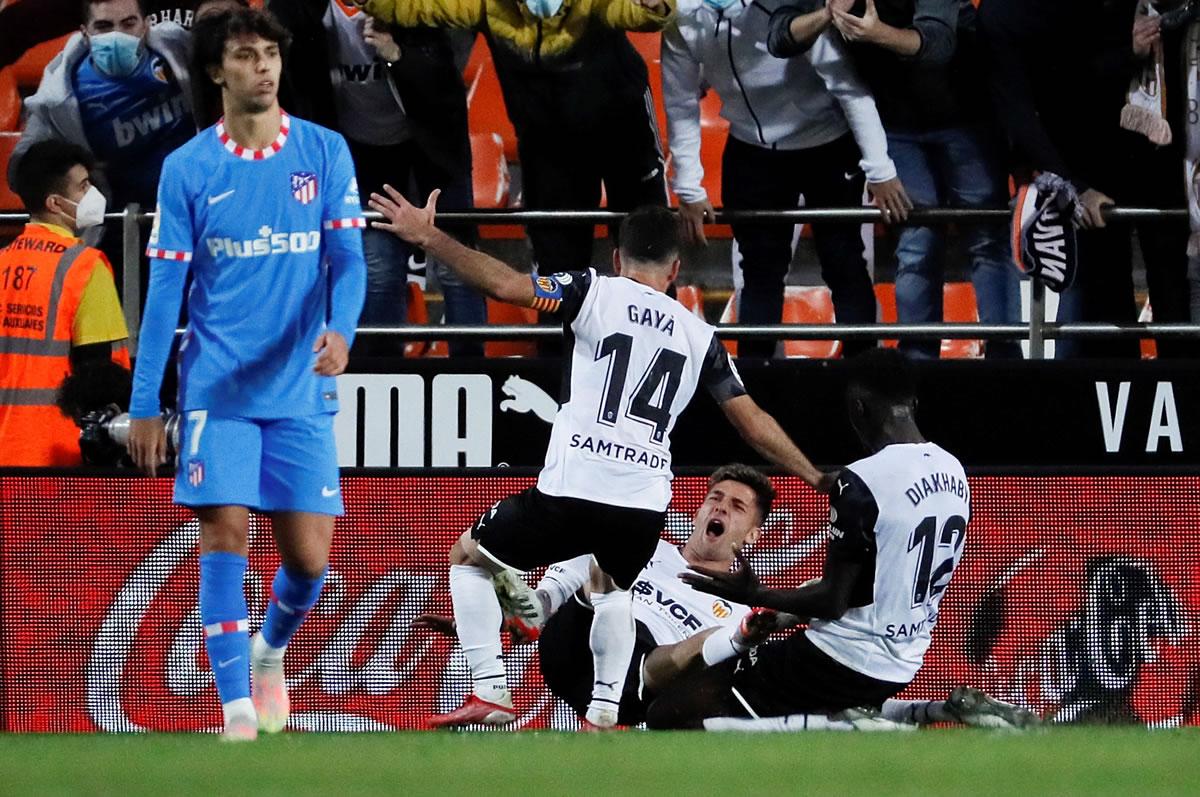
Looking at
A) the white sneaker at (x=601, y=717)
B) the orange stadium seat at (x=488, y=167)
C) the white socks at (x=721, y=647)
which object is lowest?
the white sneaker at (x=601, y=717)

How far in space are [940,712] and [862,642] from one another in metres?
0.59

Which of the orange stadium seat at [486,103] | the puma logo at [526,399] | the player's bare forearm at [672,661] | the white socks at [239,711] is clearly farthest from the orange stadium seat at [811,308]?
the white socks at [239,711]

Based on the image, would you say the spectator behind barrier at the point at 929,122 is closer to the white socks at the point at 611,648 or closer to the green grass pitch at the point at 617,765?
the white socks at the point at 611,648

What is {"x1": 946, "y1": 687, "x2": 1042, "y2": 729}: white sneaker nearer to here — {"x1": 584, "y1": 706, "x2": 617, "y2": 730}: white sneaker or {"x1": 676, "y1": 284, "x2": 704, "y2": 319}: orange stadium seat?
{"x1": 584, "y1": 706, "x2": 617, "y2": 730}: white sneaker

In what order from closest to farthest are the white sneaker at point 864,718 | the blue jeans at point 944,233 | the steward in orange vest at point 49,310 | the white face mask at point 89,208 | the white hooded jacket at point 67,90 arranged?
the white sneaker at point 864,718 → the steward in orange vest at point 49,310 → the white face mask at point 89,208 → the blue jeans at point 944,233 → the white hooded jacket at point 67,90

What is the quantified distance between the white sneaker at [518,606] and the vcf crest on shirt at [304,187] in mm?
1605

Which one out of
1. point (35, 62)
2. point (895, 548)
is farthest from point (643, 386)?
point (35, 62)

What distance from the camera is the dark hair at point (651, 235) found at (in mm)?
6621

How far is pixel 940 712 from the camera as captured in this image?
277 inches

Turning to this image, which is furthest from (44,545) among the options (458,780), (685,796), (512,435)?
(685,796)

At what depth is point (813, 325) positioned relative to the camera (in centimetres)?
784

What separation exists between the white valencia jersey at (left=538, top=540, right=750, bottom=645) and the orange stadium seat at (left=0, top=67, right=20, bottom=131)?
418cm

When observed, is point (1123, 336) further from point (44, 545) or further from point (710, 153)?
point (44, 545)

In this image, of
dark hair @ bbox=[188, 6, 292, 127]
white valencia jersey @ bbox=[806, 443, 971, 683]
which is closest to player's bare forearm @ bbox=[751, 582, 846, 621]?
Result: white valencia jersey @ bbox=[806, 443, 971, 683]
